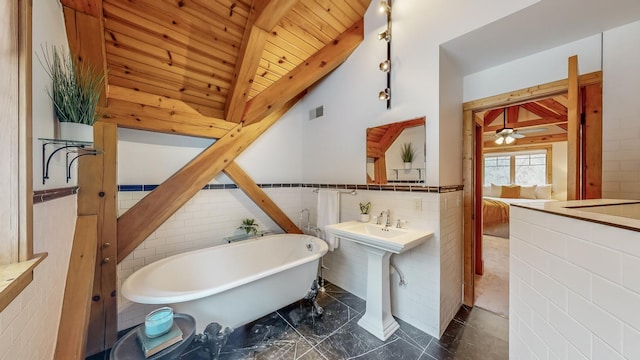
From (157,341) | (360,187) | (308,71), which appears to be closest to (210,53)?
(308,71)

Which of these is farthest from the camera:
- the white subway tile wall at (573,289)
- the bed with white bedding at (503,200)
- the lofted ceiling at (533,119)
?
the bed with white bedding at (503,200)

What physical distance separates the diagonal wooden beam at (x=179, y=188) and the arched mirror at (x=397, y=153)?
150 cm

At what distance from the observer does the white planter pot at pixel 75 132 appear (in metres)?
1.21

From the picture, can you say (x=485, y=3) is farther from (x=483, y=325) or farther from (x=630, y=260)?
(x=483, y=325)

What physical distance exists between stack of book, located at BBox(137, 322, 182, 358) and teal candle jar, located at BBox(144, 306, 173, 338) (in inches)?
0.9

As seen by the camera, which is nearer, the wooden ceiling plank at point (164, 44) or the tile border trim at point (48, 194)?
the tile border trim at point (48, 194)

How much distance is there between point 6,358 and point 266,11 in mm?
2113

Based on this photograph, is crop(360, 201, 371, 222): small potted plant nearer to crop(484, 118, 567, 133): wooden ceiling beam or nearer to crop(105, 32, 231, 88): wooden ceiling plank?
crop(105, 32, 231, 88): wooden ceiling plank

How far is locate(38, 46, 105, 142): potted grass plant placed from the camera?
119 centimetres

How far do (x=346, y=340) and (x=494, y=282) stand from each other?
2.28m

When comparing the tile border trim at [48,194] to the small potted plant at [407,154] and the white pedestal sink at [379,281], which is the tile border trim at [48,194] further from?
the small potted plant at [407,154]

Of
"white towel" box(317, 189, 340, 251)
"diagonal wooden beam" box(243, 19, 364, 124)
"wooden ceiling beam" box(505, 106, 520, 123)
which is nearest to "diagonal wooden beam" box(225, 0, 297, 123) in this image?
"diagonal wooden beam" box(243, 19, 364, 124)

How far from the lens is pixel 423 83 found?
2.10 m

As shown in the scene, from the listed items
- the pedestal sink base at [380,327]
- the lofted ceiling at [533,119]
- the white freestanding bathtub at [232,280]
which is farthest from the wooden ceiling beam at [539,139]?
the white freestanding bathtub at [232,280]
